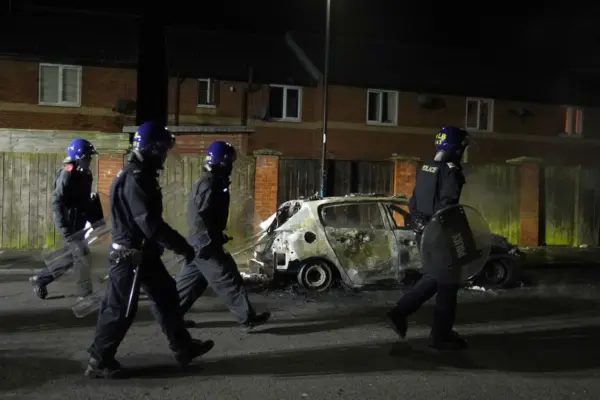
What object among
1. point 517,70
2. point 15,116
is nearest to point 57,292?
point 15,116

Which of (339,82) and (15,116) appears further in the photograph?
(339,82)

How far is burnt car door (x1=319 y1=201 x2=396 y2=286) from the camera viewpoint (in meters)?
8.39

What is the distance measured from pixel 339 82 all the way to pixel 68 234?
12.7 metres

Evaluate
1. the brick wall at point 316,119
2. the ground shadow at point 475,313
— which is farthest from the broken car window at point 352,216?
the brick wall at point 316,119

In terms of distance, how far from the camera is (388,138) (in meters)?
19.5

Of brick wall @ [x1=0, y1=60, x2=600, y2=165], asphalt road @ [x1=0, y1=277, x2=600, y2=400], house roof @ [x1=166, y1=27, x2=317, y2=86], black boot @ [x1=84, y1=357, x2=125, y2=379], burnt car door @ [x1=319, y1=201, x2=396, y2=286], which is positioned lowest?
asphalt road @ [x1=0, y1=277, x2=600, y2=400]

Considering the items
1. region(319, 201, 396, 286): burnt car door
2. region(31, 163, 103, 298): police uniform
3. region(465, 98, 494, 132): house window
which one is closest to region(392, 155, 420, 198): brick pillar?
region(465, 98, 494, 132): house window

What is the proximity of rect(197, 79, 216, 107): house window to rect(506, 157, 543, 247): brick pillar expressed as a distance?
8.82 meters

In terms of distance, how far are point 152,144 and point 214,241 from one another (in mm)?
1412

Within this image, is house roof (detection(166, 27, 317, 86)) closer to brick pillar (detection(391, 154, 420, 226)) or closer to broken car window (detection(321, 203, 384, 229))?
brick pillar (detection(391, 154, 420, 226))

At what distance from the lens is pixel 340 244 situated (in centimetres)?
843

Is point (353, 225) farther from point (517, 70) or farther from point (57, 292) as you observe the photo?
point (517, 70)

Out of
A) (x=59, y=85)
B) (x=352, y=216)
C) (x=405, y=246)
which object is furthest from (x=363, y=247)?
(x=59, y=85)

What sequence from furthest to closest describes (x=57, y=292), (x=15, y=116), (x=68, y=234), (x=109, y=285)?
(x=15, y=116) < (x=57, y=292) < (x=68, y=234) < (x=109, y=285)
